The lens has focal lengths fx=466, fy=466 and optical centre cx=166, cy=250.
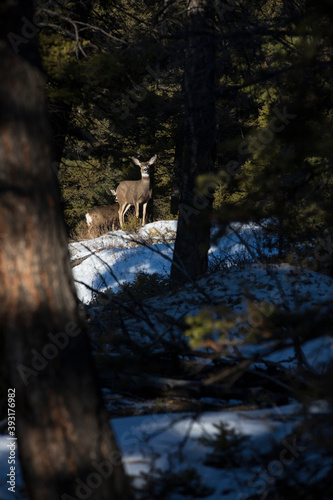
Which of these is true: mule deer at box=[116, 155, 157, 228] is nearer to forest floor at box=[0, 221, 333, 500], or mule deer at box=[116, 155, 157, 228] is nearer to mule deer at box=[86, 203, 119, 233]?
mule deer at box=[86, 203, 119, 233]

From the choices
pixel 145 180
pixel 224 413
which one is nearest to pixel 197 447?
pixel 224 413

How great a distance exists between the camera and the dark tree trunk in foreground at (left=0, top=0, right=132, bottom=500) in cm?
218

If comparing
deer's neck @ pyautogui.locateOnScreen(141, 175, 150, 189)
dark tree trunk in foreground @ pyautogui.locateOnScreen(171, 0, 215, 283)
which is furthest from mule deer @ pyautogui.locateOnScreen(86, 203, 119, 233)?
dark tree trunk in foreground @ pyautogui.locateOnScreen(171, 0, 215, 283)

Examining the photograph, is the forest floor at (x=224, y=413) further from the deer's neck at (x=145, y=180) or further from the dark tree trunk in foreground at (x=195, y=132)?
the deer's neck at (x=145, y=180)

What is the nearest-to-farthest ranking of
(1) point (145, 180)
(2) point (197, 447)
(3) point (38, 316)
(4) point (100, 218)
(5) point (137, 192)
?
(3) point (38, 316), (2) point (197, 447), (1) point (145, 180), (5) point (137, 192), (4) point (100, 218)

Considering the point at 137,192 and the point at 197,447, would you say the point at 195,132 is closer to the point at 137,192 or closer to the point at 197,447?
the point at 197,447

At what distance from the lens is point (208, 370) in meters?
4.20

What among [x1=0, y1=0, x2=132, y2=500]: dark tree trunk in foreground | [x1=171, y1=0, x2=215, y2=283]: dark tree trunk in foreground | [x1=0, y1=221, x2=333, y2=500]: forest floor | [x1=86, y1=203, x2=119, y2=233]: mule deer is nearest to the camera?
[x1=0, y1=0, x2=132, y2=500]: dark tree trunk in foreground

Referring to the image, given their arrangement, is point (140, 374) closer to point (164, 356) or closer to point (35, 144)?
point (164, 356)

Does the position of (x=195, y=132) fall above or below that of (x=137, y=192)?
below

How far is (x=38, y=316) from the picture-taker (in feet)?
7.21

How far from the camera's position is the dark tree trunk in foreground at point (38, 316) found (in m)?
2.18

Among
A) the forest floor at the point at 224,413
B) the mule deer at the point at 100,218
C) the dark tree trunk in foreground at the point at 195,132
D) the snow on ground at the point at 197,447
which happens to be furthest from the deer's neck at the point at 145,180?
the snow on ground at the point at 197,447

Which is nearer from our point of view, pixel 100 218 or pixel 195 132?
pixel 195 132
